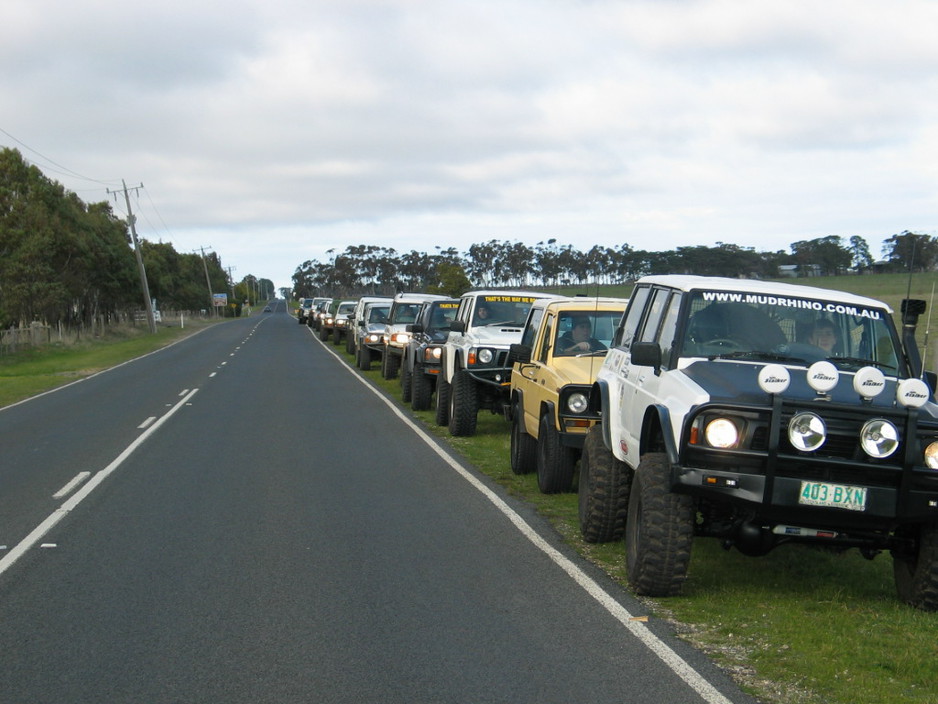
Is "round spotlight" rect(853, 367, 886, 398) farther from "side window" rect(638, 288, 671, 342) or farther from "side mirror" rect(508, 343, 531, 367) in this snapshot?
"side mirror" rect(508, 343, 531, 367)

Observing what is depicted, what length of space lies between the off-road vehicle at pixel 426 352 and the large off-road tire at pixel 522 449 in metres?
4.86

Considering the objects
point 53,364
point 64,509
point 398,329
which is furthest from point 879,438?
point 53,364

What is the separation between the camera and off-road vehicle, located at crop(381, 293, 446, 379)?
79.6 ft

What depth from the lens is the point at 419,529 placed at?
8508mm

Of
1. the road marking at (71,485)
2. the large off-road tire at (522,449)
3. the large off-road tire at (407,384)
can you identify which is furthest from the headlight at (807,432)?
the large off-road tire at (407,384)

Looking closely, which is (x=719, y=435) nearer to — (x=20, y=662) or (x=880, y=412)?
(x=880, y=412)

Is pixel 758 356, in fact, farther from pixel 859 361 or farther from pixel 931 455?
pixel 931 455

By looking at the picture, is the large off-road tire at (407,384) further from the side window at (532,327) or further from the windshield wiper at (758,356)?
the windshield wiper at (758,356)

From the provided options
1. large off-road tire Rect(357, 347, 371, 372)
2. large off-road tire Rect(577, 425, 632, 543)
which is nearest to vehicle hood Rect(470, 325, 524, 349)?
large off-road tire Rect(577, 425, 632, 543)

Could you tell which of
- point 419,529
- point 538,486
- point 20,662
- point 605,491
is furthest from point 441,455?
point 20,662

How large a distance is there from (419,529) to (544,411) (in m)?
2.29

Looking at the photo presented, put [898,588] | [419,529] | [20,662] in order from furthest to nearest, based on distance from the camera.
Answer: [419,529], [898,588], [20,662]

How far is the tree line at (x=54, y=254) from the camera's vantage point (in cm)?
4459

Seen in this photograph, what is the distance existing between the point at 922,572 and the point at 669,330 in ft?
7.48
